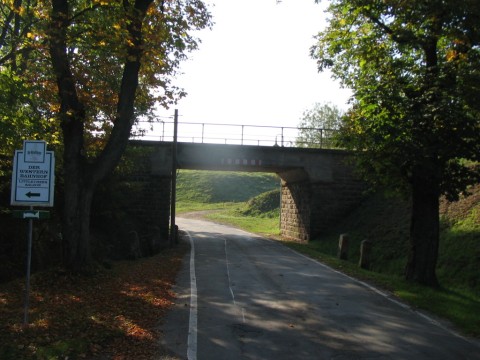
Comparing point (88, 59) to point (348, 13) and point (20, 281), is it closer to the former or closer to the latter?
point (20, 281)

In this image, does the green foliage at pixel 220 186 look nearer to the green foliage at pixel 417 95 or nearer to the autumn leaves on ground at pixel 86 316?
the green foliage at pixel 417 95

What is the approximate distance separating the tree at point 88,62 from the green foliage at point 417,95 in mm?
4836

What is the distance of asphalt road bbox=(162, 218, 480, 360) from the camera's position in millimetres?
6496

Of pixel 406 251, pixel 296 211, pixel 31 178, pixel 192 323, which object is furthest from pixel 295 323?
pixel 296 211

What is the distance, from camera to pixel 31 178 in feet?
24.2

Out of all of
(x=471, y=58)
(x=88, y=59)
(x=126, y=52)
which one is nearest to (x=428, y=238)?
(x=471, y=58)

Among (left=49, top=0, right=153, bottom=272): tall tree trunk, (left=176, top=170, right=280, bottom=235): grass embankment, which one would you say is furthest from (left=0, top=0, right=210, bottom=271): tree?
(left=176, top=170, right=280, bottom=235): grass embankment

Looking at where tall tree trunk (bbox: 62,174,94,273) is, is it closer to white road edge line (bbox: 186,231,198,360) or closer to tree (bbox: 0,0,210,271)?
tree (bbox: 0,0,210,271)

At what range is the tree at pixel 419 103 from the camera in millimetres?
10562

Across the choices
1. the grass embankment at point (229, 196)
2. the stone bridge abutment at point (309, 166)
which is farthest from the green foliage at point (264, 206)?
the stone bridge abutment at point (309, 166)

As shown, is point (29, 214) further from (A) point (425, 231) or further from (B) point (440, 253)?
(B) point (440, 253)

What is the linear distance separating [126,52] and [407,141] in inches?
273

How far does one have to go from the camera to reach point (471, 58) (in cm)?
1064

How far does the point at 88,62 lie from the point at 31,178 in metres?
A: 6.84
